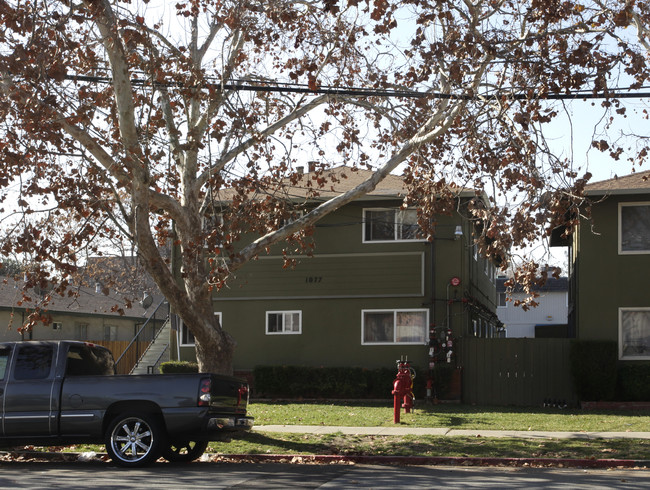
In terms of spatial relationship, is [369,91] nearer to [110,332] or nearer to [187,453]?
[187,453]

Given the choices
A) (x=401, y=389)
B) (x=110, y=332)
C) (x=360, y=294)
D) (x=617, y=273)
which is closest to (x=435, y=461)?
(x=401, y=389)

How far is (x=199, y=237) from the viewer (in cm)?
1402

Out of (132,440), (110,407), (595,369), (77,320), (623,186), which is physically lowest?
(132,440)

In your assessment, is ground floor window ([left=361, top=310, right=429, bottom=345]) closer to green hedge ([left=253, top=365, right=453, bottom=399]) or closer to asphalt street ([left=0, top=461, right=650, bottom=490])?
green hedge ([left=253, top=365, right=453, bottom=399])

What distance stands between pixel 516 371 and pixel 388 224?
5.63 m

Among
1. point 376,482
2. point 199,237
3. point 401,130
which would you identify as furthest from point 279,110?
Answer: point 376,482

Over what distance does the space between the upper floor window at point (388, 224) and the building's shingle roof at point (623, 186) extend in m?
5.10

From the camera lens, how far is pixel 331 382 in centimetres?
2369

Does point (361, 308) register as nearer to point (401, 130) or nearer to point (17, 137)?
point (401, 130)

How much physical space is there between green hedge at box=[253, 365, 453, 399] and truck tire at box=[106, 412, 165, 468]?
40.2 feet

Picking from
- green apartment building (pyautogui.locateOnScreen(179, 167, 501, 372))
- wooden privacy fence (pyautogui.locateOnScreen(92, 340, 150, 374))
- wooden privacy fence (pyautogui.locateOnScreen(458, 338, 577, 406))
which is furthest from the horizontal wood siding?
wooden privacy fence (pyautogui.locateOnScreen(92, 340, 150, 374))

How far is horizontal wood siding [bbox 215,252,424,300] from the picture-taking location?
24.4 m

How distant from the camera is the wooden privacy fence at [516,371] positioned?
74.9 ft

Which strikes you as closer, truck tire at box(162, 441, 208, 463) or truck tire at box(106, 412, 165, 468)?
truck tire at box(106, 412, 165, 468)
